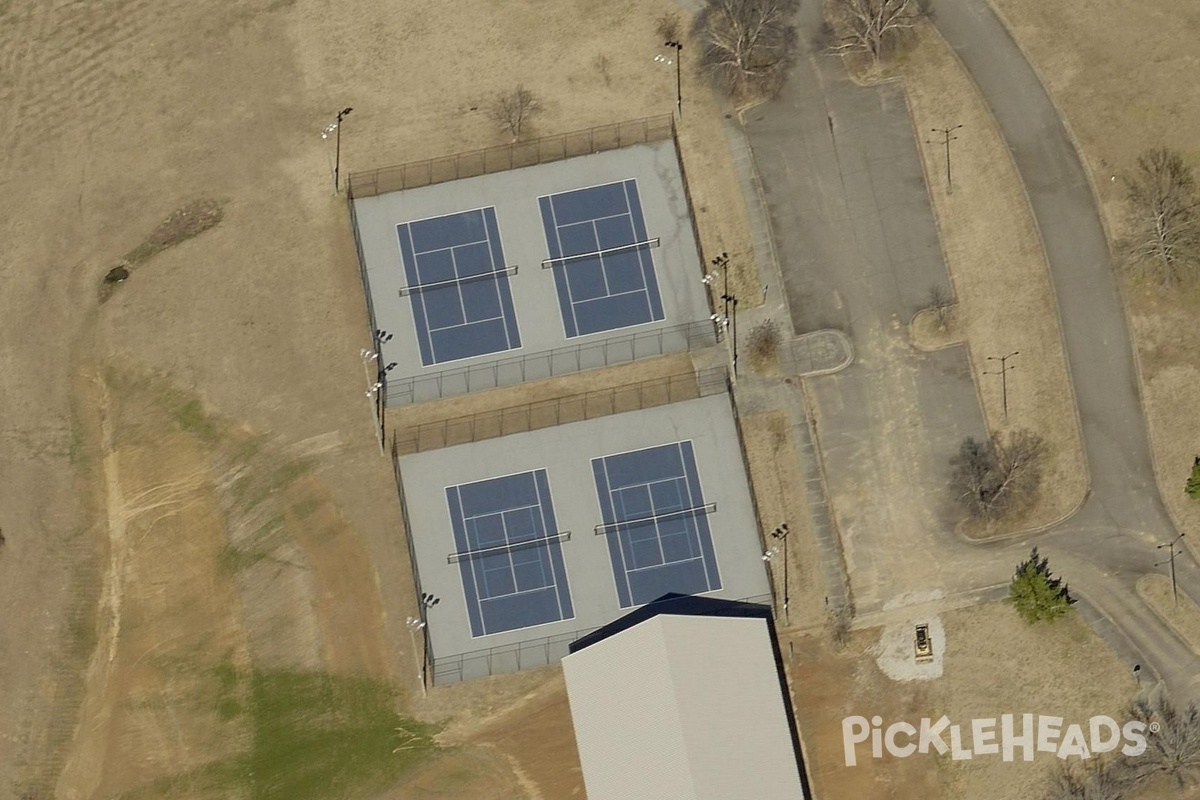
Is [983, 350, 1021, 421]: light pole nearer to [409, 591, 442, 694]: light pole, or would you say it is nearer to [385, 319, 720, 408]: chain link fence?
[385, 319, 720, 408]: chain link fence

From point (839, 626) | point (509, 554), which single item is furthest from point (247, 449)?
point (839, 626)

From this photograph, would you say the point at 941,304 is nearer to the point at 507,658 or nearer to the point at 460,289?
the point at 460,289

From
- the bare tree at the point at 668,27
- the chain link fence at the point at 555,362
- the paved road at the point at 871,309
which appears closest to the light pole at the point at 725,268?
the chain link fence at the point at 555,362

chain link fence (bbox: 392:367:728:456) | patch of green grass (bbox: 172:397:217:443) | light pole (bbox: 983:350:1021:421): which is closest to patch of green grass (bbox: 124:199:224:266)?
patch of green grass (bbox: 172:397:217:443)

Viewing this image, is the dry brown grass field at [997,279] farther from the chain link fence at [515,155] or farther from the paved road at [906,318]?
the chain link fence at [515,155]

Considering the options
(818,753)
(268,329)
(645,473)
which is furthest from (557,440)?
(818,753)

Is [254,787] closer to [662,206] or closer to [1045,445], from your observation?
[662,206]
